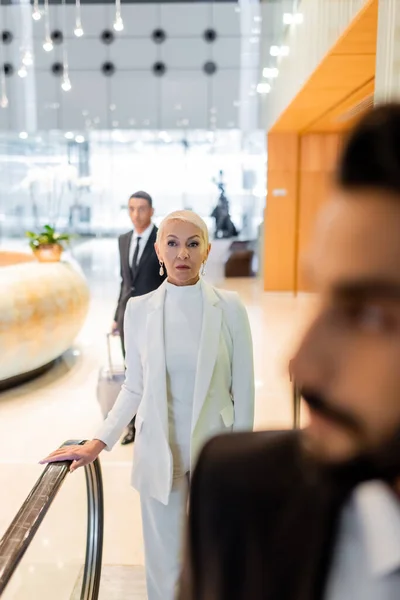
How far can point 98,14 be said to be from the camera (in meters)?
15.2

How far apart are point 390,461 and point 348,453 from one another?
3 cm

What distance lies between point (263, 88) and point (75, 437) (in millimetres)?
10821

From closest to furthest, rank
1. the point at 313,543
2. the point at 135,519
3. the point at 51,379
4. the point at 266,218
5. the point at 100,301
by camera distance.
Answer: the point at 313,543 → the point at 135,519 → the point at 51,379 → the point at 100,301 → the point at 266,218

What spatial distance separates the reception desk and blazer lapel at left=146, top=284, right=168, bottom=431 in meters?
3.80

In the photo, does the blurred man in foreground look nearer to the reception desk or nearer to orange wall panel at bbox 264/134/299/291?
the reception desk

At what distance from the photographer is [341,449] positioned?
50 cm

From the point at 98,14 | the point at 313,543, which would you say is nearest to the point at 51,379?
the point at 313,543

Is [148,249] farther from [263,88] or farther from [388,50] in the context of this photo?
[263,88]

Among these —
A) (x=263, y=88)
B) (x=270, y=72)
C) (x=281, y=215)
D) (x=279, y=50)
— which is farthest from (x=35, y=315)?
(x=263, y=88)

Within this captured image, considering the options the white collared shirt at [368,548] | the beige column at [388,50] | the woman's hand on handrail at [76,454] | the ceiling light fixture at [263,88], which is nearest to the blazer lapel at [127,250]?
the beige column at [388,50]

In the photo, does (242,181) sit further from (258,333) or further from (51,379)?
(51,379)

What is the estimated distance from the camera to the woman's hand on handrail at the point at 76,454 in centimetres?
182

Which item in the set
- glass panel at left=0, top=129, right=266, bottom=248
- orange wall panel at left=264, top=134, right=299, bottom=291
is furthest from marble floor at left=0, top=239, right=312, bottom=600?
glass panel at left=0, top=129, right=266, bottom=248

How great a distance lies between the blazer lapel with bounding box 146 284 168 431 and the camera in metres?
2.17
